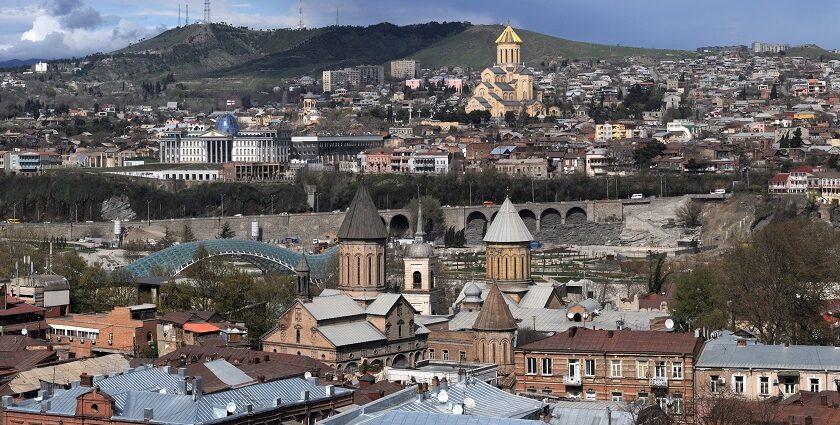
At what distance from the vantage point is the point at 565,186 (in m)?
124

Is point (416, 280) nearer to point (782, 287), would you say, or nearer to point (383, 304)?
point (383, 304)

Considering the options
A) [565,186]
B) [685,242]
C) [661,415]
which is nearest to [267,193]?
[565,186]

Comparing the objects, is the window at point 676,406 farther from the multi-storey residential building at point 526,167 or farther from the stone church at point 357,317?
the multi-storey residential building at point 526,167

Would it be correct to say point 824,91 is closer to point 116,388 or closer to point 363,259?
point 363,259

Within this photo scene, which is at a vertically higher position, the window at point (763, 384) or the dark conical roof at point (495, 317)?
the dark conical roof at point (495, 317)

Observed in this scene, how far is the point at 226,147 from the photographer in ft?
490

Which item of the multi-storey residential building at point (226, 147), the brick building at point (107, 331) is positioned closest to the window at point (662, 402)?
the brick building at point (107, 331)

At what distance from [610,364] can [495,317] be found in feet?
12.9

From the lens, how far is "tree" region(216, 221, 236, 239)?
105m

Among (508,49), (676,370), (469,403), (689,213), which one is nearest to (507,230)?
(676,370)

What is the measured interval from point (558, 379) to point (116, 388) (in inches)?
448

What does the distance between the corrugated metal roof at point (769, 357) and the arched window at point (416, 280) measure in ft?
53.9

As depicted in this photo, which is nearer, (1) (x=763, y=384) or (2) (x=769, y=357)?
(1) (x=763, y=384)

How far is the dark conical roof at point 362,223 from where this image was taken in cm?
5138
